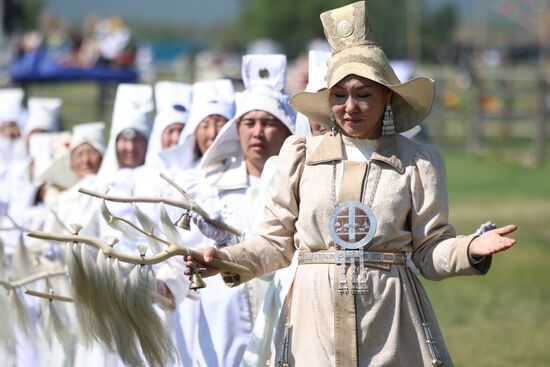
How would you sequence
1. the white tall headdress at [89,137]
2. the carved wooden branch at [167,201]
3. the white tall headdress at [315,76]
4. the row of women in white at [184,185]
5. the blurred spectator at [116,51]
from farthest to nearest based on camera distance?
the blurred spectator at [116,51] < the white tall headdress at [89,137] < the row of women in white at [184,185] < the white tall headdress at [315,76] < the carved wooden branch at [167,201]

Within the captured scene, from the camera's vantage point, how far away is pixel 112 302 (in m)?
6.75

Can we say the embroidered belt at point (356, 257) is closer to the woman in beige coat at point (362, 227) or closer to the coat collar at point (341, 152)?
the woman in beige coat at point (362, 227)

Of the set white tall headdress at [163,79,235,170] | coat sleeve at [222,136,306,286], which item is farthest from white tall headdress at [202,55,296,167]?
coat sleeve at [222,136,306,286]

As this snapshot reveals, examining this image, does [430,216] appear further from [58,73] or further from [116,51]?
[116,51]

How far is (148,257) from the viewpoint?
6336 millimetres

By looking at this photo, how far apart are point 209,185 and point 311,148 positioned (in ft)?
7.60

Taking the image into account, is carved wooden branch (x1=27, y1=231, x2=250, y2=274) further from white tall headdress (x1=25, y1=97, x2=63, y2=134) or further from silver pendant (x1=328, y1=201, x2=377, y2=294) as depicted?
white tall headdress (x1=25, y1=97, x2=63, y2=134)

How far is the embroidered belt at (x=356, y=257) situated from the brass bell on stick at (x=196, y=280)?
45cm

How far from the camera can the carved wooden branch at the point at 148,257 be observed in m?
6.17

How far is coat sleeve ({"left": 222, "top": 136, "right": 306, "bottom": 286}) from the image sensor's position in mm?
6305

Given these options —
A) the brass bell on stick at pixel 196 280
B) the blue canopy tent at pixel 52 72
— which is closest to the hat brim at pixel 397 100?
the brass bell on stick at pixel 196 280

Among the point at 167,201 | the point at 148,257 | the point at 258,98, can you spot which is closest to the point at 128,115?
the point at 258,98

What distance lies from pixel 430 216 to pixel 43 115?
27.9 ft

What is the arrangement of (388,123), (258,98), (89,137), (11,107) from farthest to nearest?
1. (11,107)
2. (89,137)
3. (258,98)
4. (388,123)
